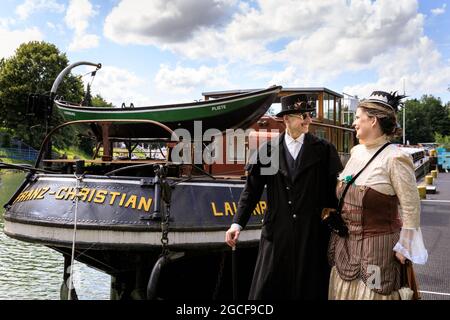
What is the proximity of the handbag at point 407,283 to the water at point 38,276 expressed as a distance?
23.3ft

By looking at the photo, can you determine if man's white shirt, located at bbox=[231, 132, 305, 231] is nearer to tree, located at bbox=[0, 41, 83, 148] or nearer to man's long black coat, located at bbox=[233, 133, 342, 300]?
man's long black coat, located at bbox=[233, 133, 342, 300]

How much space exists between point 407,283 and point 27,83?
4286cm

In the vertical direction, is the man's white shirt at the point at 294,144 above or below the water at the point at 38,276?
above

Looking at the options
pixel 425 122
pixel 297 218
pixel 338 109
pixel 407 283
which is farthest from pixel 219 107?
pixel 425 122

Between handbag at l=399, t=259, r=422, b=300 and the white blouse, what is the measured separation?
84mm

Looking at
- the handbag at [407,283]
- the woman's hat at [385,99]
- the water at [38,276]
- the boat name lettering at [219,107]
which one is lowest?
the water at [38,276]

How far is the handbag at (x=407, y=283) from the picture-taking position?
→ 2.60 m

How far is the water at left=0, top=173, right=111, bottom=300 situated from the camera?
9070 millimetres

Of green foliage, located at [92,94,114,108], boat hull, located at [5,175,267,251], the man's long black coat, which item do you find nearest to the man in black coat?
the man's long black coat

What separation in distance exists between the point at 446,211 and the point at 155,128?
29.7ft

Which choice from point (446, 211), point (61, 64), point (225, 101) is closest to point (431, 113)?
point (61, 64)

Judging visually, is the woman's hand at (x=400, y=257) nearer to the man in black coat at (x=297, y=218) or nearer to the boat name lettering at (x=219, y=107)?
the man in black coat at (x=297, y=218)

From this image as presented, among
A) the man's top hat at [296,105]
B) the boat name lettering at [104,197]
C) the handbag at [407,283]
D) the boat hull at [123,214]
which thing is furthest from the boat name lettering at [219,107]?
the handbag at [407,283]
